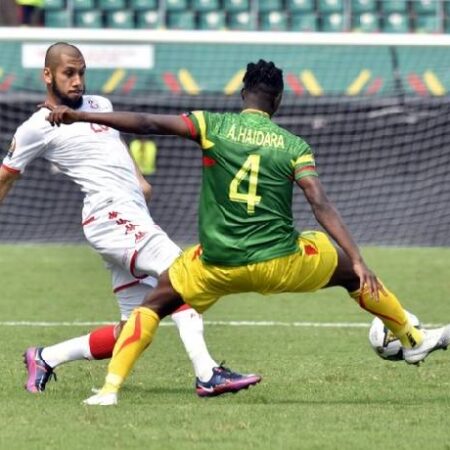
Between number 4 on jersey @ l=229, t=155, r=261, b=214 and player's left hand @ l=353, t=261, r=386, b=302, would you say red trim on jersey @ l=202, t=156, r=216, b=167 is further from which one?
player's left hand @ l=353, t=261, r=386, b=302

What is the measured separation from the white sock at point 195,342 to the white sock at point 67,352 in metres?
0.68

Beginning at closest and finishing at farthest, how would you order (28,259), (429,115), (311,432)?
(311,432) < (28,259) < (429,115)

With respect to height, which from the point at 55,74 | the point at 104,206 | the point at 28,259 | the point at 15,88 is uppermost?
the point at 55,74

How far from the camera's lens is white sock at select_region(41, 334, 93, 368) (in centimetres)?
780

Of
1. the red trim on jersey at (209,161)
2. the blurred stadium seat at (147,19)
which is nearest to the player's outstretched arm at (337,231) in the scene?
the red trim on jersey at (209,161)

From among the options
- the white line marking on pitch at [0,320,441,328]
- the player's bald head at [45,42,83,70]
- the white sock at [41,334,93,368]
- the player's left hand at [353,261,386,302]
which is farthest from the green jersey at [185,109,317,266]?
the white line marking on pitch at [0,320,441,328]

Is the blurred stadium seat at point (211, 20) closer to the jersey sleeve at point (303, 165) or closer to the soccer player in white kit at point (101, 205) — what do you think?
the soccer player in white kit at point (101, 205)

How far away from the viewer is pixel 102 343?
780 centimetres

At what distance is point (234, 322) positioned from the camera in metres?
11.6

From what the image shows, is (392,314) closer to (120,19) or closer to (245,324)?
(245,324)

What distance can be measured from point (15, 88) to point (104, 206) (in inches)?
481

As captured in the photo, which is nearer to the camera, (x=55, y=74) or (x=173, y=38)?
(x=55, y=74)

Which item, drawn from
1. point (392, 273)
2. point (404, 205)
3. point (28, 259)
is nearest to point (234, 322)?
point (392, 273)

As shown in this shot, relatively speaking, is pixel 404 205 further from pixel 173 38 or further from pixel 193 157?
pixel 173 38
